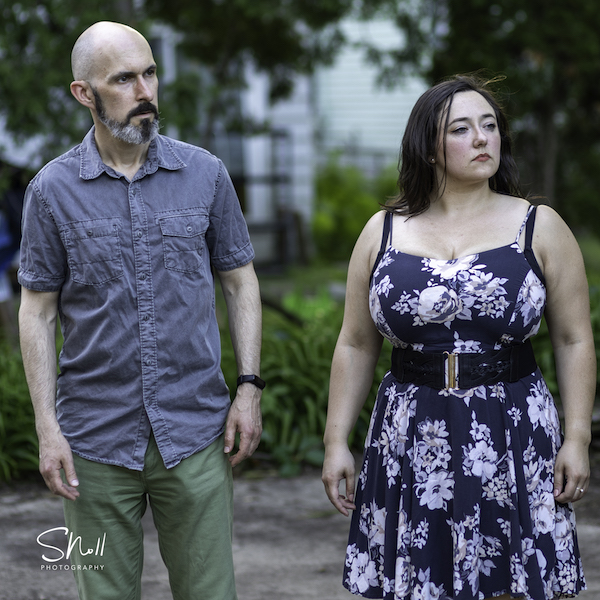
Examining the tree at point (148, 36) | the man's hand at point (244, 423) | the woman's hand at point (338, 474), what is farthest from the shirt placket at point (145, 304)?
the tree at point (148, 36)

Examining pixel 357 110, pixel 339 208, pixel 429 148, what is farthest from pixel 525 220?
pixel 357 110

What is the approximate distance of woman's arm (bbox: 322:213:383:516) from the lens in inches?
102

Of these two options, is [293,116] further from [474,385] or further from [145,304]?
[474,385]

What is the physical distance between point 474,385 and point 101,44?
1.41 m

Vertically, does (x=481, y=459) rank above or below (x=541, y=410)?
below

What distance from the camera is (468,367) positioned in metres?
2.40

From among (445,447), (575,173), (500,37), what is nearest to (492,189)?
(445,447)

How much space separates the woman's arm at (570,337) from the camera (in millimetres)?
2408

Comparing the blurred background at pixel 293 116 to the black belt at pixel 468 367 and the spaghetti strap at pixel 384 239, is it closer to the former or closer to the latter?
the spaghetti strap at pixel 384 239

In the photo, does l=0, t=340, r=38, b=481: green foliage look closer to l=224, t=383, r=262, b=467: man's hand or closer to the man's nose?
l=224, t=383, r=262, b=467: man's hand

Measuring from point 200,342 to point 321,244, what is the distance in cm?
1219

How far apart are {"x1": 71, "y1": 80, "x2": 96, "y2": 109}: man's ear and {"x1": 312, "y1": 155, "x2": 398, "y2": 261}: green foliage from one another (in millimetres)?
11738

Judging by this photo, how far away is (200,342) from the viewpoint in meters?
2.53

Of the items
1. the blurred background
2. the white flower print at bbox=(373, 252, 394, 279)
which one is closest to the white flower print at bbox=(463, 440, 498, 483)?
the white flower print at bbox=(373, 252, 394, 279)
